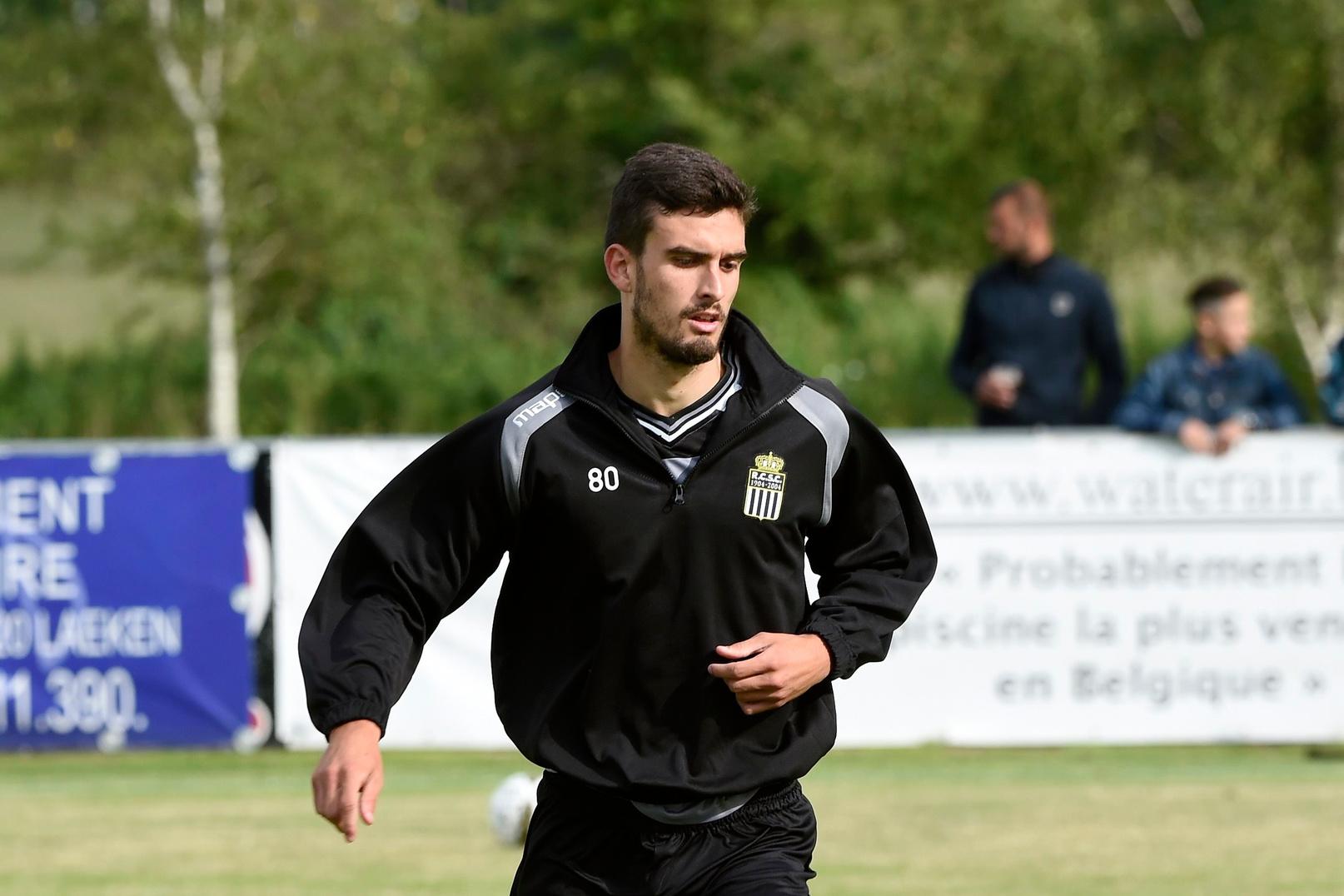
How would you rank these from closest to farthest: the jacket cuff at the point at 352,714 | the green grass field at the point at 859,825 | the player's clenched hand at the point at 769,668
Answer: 1. the jacket cuff at the point at 352,714
2. the player's clenched hand at the point at 769,668
3. the green grass field at the point at 859,825

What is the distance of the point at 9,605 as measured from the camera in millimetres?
10758

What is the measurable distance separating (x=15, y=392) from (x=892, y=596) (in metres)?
31.6

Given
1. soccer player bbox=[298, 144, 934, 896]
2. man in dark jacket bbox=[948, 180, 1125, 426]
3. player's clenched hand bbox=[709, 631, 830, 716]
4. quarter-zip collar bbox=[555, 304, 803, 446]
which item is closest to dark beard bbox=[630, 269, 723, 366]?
soccer player bbox=[298, 144, 934, 896]

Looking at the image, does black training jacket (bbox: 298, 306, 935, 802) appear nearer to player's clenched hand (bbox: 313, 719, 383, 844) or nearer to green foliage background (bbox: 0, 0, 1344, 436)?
player's clenched hand (bbox: 313, 719, 383, 844)

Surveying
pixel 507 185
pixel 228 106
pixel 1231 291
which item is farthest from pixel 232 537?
pixel 507 185

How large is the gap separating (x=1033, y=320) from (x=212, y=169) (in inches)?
936

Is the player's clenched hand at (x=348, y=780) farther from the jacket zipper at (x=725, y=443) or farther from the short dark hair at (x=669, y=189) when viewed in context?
the short dark hair at (x=669, y=189)

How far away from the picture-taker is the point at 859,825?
9016 mm

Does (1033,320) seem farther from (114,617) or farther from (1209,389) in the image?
(114,617)

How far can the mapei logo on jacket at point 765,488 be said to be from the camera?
418cm

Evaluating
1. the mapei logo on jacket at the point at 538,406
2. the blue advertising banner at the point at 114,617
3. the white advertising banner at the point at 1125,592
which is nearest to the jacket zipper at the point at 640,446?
the mapei logo on jacket at the point at 538,406

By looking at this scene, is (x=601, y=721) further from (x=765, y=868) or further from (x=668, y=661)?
(x=765, y=868)

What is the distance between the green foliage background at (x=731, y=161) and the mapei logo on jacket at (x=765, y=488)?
20910 mm

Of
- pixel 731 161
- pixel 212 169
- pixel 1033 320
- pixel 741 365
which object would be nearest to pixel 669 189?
pixel 741 365
